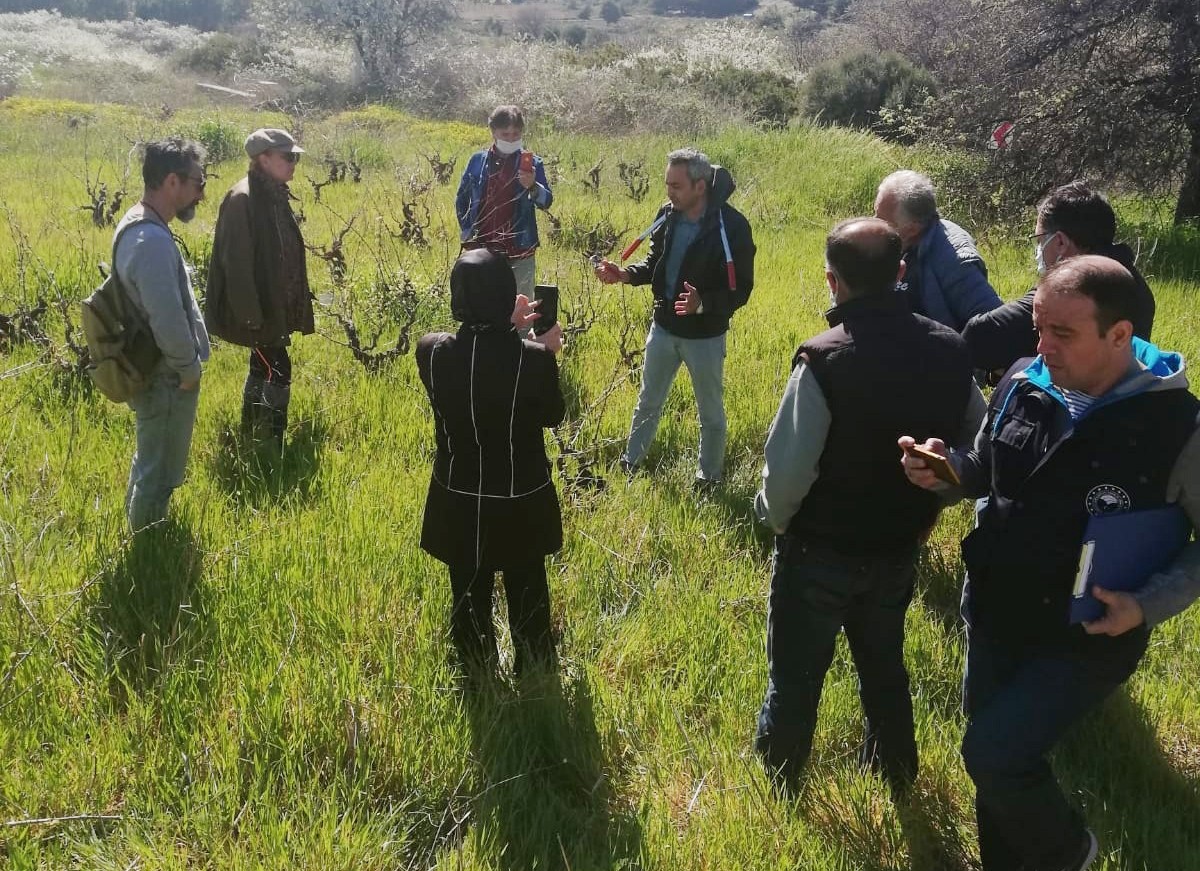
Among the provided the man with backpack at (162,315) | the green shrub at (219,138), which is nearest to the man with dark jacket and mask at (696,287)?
the man with backpack at (162,315)

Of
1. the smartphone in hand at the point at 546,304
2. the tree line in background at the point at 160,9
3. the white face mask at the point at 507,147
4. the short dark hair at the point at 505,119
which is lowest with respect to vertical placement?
the smartphone in hand at the point at 546,304

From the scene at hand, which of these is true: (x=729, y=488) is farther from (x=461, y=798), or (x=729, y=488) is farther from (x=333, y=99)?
(x=333, y=99)

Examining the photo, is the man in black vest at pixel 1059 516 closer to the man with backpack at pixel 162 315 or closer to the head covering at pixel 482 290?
the head covering at pixel 482 290

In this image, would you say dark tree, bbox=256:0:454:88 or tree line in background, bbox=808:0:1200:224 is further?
dark tree, bbox=256:0:454:88

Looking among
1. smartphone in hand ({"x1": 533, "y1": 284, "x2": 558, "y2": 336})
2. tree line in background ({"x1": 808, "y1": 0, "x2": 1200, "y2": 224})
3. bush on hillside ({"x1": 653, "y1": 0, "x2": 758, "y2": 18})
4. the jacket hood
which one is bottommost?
smartphone in hand ({"x1": 533, "y1": 284, "x2": 558, "y2": 336})

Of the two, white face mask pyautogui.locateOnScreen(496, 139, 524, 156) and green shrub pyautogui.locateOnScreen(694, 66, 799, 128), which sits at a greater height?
green shrub pyautogui.locateOnScreen(694, 66, 799, 128)

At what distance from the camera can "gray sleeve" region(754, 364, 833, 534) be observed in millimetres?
2234

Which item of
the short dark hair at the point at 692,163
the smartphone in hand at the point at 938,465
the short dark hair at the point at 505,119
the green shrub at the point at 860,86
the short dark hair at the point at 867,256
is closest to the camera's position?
the smartphone in hand at the point at 938,465

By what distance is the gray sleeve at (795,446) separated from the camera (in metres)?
2.23

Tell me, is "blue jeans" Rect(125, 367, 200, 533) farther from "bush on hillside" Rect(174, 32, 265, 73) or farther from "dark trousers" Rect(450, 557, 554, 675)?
"bush on hillside" Rect(174, 32, 265, 73)

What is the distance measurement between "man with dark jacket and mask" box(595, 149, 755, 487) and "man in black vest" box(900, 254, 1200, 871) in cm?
229

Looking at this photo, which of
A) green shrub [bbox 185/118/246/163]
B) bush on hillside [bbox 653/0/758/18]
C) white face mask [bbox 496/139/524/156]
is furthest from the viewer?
bush on hillside [bbox 653/0/758/18]

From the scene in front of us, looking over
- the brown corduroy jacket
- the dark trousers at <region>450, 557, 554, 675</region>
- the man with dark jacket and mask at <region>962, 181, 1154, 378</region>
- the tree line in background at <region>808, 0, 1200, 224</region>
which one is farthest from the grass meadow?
the tree line in background at <region>808, 0, 1200, 224</region>

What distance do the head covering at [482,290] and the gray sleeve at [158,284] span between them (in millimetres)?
1569
